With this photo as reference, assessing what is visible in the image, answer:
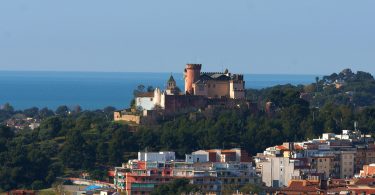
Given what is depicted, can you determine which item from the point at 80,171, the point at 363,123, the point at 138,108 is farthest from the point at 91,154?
the point at 363,123

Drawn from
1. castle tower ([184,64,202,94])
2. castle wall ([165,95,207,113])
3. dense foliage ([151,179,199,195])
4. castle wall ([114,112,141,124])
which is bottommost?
dense foliage ([151,179,199,195])

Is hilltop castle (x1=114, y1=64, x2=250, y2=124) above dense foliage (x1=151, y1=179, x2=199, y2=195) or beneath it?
above

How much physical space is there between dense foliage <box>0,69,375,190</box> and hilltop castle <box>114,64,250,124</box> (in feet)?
3.13

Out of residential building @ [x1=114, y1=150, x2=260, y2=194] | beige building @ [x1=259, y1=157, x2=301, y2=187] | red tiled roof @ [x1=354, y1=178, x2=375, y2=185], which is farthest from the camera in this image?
beige building @ [x1=259, y1=157, x2=301, y2=187]

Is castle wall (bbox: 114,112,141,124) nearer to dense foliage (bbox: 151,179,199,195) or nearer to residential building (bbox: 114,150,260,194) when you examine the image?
residential building (bbox: 114,150,260,194)

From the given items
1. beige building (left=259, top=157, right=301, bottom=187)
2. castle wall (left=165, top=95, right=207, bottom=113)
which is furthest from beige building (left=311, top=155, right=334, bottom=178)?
castle wall (left=165, top=95, right=207, bottom=113)

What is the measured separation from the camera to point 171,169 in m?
75.8

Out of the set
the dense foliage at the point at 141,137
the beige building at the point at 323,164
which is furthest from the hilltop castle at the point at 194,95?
the beige building at the point at 323,164

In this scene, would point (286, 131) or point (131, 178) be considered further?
point (286, 131)

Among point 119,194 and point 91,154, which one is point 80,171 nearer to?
point 91,154

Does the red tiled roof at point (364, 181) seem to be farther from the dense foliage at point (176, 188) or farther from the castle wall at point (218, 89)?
the castle wall at point (218, 89)

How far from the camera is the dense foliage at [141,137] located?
276 ft

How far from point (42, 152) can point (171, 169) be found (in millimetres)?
11957

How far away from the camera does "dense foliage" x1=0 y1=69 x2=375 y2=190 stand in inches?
3310
